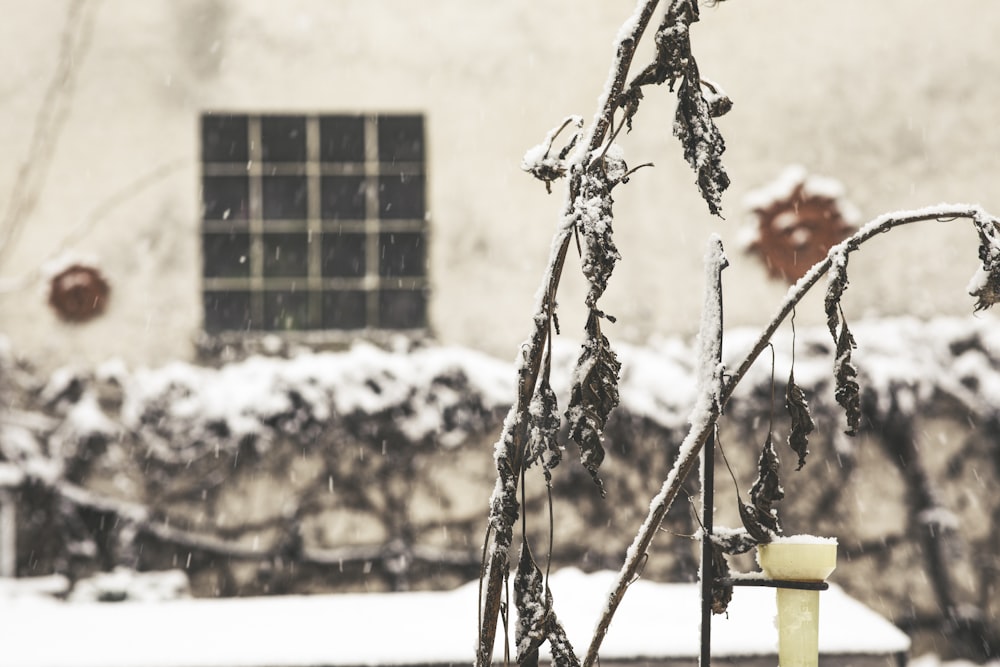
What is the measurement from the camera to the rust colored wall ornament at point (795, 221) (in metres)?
5.07

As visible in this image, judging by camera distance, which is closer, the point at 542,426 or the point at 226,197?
the point at 542,426

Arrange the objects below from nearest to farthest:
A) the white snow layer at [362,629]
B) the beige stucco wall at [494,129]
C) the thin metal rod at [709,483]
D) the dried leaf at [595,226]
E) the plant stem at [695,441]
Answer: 1. the dried leaf at [595,226]
2. the plant stem at [695,441]
3. the thin metal rod at [709,483]
4. the white snow layer at [362,629]
5. the beige stucco wall at [494,129]

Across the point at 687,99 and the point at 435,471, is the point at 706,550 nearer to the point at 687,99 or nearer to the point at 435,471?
the point at 687,99

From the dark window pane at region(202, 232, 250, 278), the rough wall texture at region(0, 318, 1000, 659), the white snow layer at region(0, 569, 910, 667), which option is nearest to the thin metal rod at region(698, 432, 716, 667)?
the white snow layer at region(0, 569, 910, 667)

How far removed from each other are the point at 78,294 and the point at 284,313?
0.93 metres

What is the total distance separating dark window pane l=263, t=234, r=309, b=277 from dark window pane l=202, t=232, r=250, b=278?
10 centimetres

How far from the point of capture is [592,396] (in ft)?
3.54

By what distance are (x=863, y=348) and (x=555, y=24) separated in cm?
219

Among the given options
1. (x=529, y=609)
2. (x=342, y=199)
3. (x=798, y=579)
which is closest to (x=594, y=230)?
(x=529, y=609)

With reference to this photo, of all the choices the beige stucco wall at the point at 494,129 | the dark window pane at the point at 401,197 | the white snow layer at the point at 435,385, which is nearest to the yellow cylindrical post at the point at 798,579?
the white snow layer at the point at 435,385

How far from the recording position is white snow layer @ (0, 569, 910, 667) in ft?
10.6

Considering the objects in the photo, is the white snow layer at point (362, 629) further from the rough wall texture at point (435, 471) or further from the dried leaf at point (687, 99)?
the dried leaf at point (687, 99)

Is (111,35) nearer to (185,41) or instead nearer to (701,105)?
(185,41)

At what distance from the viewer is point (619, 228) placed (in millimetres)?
5117
